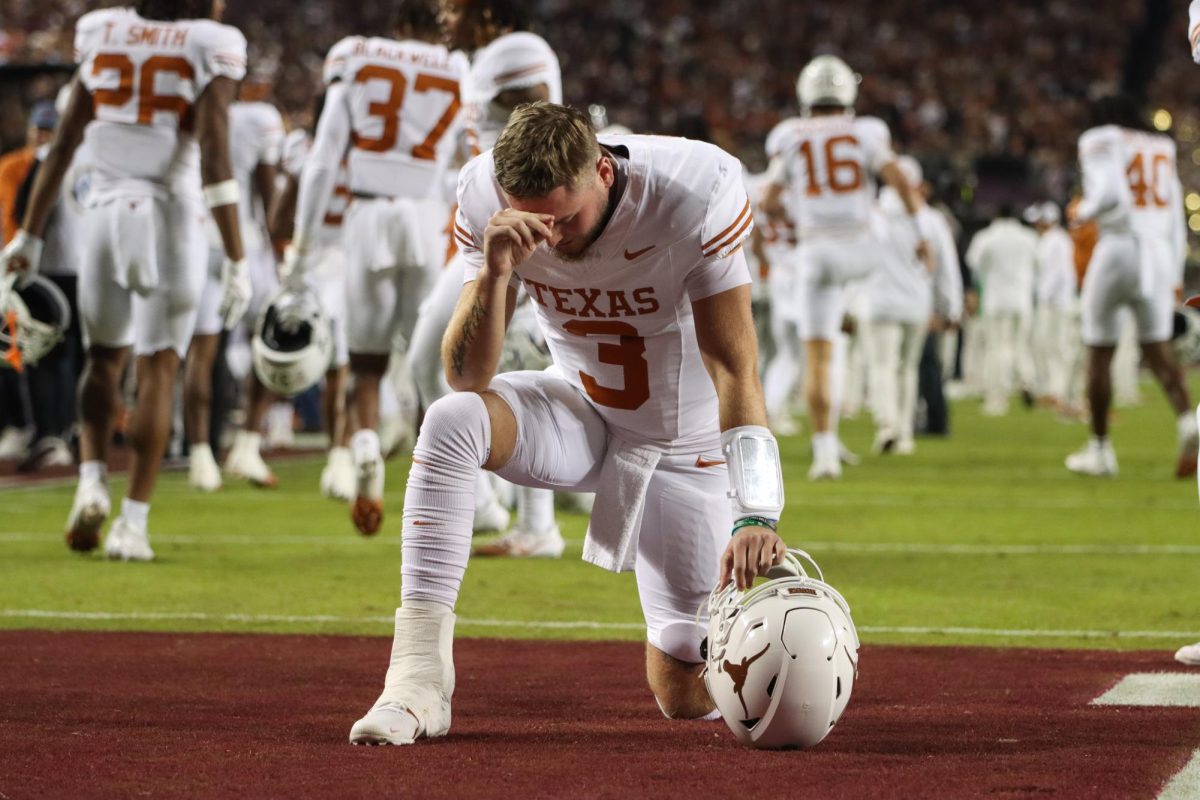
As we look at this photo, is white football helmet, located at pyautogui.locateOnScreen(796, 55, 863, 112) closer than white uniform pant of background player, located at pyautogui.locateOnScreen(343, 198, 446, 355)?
No

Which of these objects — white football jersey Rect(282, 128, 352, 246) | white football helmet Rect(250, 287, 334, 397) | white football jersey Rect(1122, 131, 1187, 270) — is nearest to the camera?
white football helmet Rect(250, 287, 334, 397)

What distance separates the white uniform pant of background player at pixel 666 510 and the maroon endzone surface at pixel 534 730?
23 cm

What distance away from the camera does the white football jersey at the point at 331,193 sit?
8.39 metres

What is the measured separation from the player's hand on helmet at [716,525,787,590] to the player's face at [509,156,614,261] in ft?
2.28

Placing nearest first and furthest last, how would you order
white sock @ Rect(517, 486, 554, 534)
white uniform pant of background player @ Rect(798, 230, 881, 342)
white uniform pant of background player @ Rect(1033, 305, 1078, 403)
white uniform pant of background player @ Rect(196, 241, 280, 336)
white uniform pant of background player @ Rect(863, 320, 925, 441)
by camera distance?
white sock @ Rect(517, 486, 554, 534) < white uniform pant of background player @ Rect(196, 241, 280, 336) < white uniform pant of background player @ Rect(798, 230, 881, 342) < white uniform pant of background player @ Rect(863, 320, 925, 441) < white uniform pant of background player @ Rect(1033, 305, 1078, 403)

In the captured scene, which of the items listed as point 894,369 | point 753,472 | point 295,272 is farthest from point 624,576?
point 894,369

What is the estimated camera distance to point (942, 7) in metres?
34.7

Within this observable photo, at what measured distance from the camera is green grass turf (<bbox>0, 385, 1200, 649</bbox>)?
5785mm

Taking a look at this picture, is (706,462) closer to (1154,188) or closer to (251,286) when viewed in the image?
(251,286)

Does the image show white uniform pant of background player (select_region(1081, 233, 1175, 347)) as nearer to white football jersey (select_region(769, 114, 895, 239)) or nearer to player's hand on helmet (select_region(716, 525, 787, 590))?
white football jersey (select_region(769, 114, 895, 239))

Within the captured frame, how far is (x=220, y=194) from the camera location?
23.0ft

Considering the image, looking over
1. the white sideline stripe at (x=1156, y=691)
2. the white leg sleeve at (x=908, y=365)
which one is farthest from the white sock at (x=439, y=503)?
the white leg sleeve at (x=908, y=365)

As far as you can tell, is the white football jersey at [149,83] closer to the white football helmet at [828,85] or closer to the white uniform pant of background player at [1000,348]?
the white football helmet at [828,85]

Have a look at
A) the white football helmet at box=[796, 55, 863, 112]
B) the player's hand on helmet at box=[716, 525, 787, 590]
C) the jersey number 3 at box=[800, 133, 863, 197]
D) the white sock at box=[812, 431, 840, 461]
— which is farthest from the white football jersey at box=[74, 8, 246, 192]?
the white sock at box=[812, 431, 840, 461]
